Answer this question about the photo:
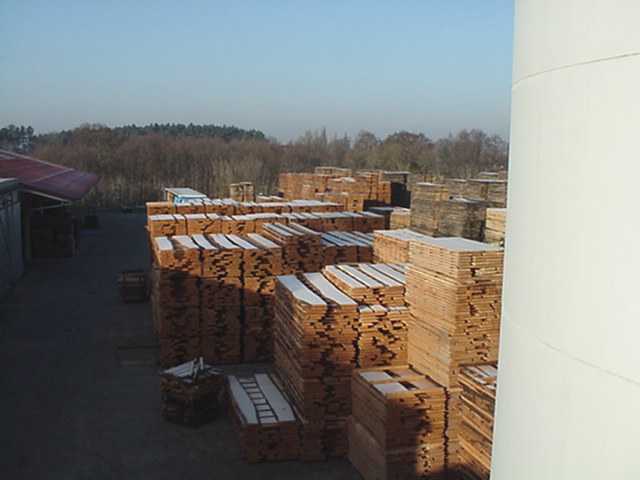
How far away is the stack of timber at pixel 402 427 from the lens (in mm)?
8430

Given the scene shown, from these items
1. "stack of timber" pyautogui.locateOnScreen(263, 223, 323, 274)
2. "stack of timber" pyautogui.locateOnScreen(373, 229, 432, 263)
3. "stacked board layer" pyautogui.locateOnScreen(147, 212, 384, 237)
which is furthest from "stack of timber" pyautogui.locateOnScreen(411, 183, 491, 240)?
"stack of timber" pyautogui.locateOnScreen(263, 223, 323, 274)

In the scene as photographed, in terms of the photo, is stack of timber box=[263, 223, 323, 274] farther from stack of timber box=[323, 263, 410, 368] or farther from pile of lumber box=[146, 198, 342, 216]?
pile of lumber box=[146, 198, 342, 216]

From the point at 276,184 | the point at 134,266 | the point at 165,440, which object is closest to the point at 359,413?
the point at 165,440

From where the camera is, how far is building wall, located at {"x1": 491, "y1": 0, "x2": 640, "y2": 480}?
2182 millimetres

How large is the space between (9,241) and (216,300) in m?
11.7

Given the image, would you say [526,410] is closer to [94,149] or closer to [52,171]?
[52,171]

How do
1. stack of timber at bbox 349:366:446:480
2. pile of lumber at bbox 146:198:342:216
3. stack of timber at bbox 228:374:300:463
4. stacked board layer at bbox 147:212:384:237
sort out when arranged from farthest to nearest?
pile of lumber at bbox 146:198:342:216, stacked board layer at bbox 147:212:384:237, stack of timber at bbox 228:374:300:463, stack of timber at bbox 349:366:446:480

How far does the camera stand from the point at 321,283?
35.8 feet

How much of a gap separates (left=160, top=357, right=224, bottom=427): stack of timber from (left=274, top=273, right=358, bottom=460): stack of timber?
169 centimetres

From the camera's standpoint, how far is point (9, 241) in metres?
21.6

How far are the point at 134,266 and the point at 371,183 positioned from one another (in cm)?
978

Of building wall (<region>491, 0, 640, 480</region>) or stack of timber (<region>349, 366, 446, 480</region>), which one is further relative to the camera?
stack of timber (<region>349, 366, 446, 480</region>)

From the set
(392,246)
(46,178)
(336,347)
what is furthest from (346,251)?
(46,178)

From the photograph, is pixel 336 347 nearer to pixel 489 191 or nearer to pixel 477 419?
pixel 477 419
